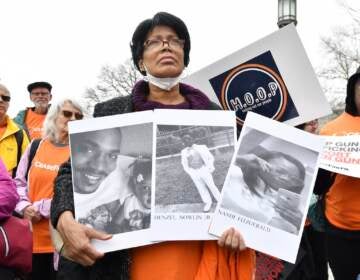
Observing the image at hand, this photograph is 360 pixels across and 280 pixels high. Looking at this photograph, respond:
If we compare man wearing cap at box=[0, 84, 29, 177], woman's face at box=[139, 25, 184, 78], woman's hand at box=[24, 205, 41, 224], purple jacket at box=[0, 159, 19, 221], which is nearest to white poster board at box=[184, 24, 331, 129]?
woman's face at box=[139, 25, 184, 78]

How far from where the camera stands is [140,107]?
192cm

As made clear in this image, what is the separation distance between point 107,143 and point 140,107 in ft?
0.92

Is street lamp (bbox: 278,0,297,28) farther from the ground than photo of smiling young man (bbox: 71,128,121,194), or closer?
farther from the ground

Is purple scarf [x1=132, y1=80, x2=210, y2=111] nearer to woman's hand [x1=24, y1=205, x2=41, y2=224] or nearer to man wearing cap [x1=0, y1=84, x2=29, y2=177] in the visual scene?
woman's hand [x1=24, y1=205, x2=41, y2=224]

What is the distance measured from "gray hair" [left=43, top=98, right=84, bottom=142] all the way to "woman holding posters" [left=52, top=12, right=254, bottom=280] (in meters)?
1.96

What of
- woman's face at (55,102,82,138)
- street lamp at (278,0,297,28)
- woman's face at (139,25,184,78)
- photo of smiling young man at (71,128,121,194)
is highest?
Answer: street lamp at (278,0,297,28)

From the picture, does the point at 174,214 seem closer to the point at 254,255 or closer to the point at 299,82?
the point at 254,255

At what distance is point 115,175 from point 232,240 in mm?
471

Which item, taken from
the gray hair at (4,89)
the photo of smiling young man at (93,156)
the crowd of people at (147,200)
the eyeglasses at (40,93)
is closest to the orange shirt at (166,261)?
the crowd of people at (147,200)

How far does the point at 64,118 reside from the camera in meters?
3.88

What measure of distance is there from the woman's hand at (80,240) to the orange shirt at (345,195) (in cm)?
210

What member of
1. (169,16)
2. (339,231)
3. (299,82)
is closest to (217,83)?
(299,82)

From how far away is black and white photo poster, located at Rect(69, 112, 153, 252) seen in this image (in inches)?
64.7

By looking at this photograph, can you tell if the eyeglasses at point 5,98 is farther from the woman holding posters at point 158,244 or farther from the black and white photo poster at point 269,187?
the black and white photo poster at point 269,187
